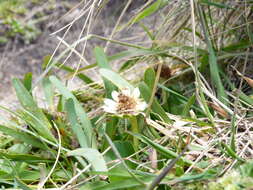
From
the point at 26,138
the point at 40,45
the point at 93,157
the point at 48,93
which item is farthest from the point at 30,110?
the point at 40,45

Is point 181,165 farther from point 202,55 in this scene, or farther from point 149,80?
point 202,55

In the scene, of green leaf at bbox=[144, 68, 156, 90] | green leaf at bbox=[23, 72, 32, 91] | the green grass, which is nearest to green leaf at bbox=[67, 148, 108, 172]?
the green grass

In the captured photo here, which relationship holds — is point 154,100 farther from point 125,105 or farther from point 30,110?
point 30,110

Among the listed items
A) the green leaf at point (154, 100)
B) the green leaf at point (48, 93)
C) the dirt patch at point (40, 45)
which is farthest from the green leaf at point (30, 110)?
the dirt patch at point (40, 45)

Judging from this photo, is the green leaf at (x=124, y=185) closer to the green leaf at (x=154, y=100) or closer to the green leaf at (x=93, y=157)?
the green leaf at (x=93, y=157)

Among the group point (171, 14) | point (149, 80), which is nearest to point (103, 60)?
point (149, 80)

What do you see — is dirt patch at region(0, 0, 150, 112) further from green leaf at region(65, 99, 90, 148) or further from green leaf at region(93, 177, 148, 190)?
green leaf at region(93, 177, 148, 190)
